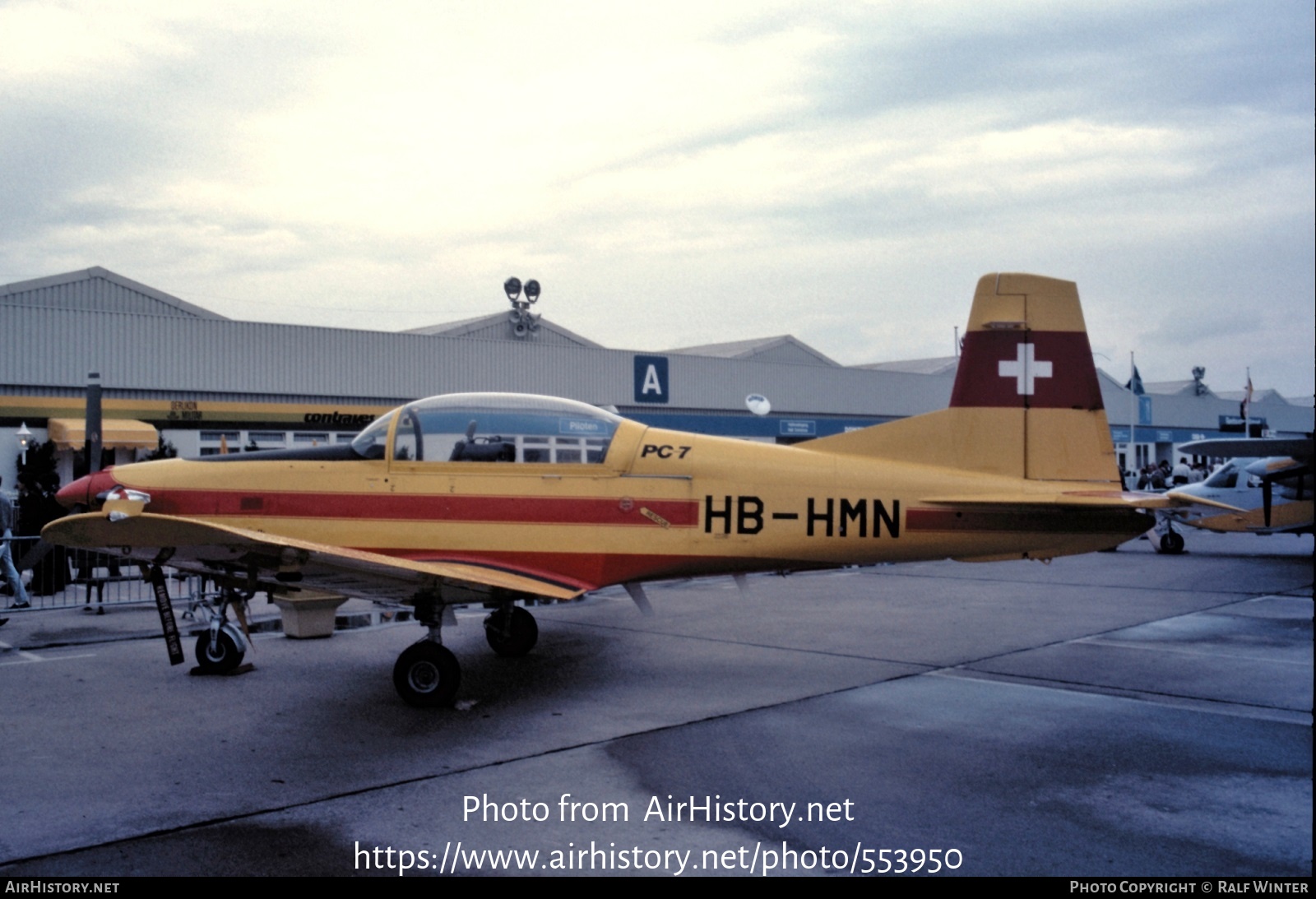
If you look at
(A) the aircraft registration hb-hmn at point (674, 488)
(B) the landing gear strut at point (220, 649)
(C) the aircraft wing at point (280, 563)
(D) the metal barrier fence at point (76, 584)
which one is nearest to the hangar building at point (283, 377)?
(D) the metal barrier fence at point (76, 584)

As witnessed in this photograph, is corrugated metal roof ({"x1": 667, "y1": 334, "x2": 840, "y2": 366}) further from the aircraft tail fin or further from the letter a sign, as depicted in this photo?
the aircraft tail fin

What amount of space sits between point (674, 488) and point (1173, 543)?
1680cm

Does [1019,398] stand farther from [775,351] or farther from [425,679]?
[775,351]

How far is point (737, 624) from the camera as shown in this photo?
11.2m

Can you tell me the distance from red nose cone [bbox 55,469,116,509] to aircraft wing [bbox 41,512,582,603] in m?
0.80

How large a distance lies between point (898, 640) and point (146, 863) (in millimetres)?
7517

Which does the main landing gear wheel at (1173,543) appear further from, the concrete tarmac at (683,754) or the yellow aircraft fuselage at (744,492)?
the yellow aircraft fuselage at (744,492)

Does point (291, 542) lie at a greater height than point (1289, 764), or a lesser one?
greater

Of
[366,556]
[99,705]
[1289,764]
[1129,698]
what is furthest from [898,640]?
[99,705]

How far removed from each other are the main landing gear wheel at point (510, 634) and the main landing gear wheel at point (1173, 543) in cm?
1666

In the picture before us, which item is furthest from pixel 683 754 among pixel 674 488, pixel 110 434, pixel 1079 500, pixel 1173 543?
pixel 110 434

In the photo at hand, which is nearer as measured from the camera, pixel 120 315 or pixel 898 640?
pixel 898 640

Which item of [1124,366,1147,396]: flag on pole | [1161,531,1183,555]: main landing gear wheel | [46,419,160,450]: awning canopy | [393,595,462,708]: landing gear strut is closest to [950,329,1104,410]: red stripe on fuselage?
[393,595,462,708]: landing gear strut
